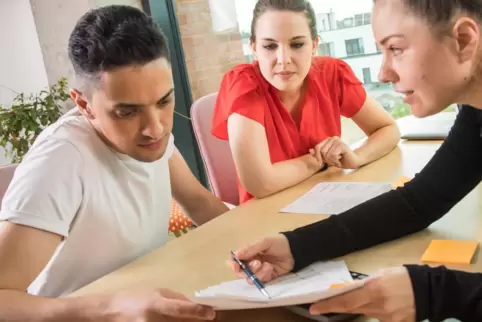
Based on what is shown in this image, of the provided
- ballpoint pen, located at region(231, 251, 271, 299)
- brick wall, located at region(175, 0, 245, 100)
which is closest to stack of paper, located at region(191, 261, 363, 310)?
ballpoint pen, located at region(231, 251, 271, 299)

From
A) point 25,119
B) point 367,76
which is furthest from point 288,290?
point 367,76

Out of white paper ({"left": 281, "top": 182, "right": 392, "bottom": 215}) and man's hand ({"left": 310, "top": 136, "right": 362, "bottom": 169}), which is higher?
man's hand ({"left": 310, "top": 136, "right": 362, "bottom": 169})

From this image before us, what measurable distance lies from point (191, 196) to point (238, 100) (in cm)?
33

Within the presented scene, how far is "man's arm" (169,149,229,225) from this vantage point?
60.9 inches

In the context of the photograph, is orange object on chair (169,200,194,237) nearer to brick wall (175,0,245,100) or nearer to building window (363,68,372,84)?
brick wall (175,0,245,100)

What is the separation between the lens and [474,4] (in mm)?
834

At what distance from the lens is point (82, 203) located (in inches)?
45.3

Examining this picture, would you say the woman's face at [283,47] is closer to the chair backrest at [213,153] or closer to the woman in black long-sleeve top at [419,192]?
the chair backrest at [213,153]

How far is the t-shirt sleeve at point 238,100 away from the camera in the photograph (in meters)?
1.63

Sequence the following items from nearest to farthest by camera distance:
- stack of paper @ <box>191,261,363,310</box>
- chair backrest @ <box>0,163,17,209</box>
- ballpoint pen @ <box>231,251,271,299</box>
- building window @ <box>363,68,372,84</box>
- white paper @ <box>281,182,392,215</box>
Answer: stack of paper @ <box>191,261,363,310</box>
ballpoint pen @ <box>231,251,271,299</box>
white paper @ <box>281,182,392,215</box>
chair backrest @ <box>0,163,17,209</box>
building window @ <box>363,68,372,84</box>

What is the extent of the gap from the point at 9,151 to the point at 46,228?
7.42 ft

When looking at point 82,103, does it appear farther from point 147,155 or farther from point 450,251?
point 450,251

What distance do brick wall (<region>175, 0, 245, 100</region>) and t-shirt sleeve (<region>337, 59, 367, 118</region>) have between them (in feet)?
5.61

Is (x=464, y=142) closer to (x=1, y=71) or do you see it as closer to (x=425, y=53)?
(x=425, y=53)
